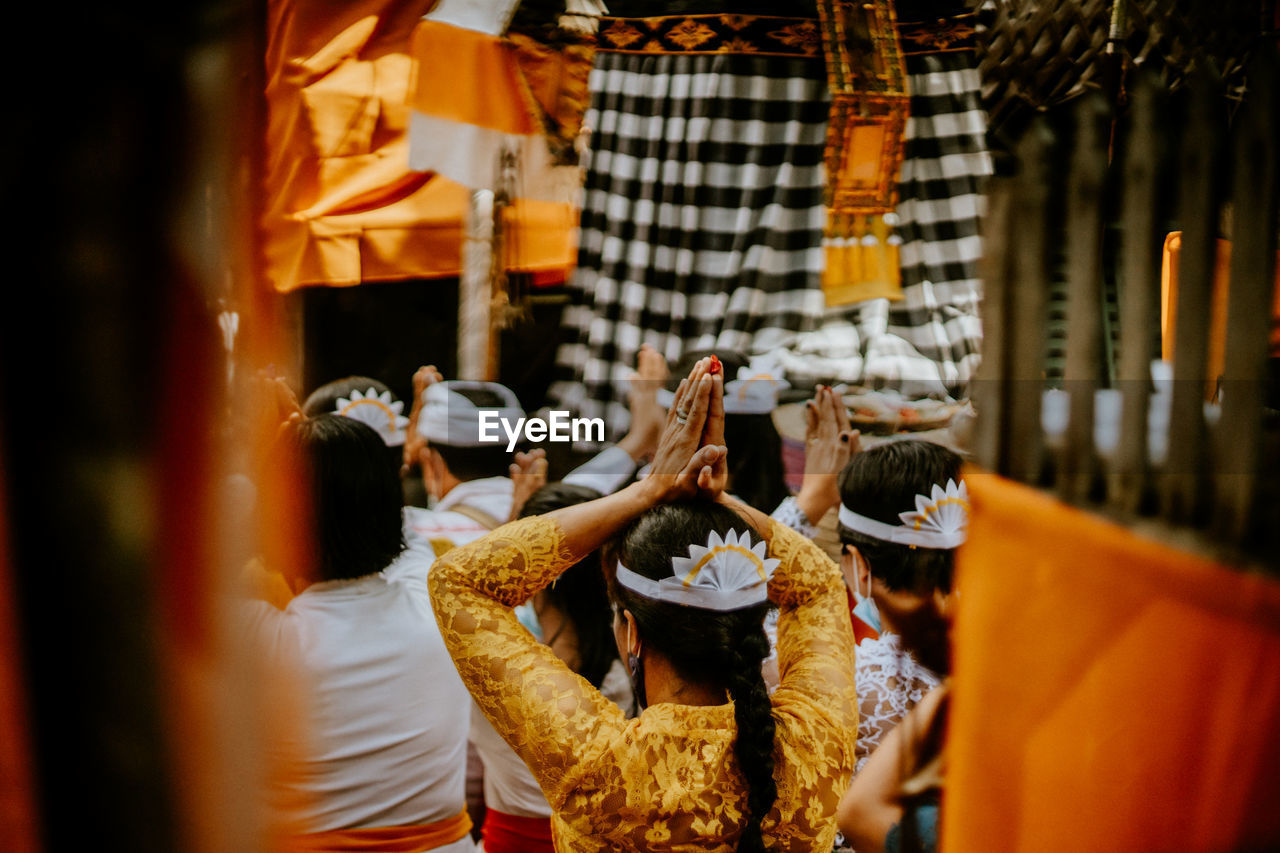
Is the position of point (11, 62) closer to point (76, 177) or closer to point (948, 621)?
point (76, 177)

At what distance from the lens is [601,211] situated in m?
1.37

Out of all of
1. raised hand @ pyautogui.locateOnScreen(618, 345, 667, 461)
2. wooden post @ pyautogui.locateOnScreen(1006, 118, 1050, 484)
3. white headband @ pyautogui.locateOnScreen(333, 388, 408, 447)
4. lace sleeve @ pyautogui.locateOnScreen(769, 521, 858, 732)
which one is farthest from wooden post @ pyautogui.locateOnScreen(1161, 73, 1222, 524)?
white headband @ pyautogui.locateOnScreen(333, 388, 408, 447)

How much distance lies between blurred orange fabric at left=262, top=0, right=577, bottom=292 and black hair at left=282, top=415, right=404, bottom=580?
24 cm

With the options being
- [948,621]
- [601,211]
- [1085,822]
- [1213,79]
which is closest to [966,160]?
[1213,79]

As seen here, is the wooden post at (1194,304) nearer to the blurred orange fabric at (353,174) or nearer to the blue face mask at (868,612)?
the blue face mask at (868,612)

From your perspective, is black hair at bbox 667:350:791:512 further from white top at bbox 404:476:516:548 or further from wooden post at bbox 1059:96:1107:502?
wooden post at bbox 1059:96:1107:502

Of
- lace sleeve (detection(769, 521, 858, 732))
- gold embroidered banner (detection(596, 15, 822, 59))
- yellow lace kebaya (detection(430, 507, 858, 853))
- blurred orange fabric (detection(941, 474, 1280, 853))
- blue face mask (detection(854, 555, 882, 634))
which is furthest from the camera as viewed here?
blue face mask (detection(854, 555, 882, 634))

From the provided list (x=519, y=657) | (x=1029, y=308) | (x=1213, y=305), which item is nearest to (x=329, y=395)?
(x=519, y=657)

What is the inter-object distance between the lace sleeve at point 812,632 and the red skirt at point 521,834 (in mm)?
571

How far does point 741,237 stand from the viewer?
4.48 feet

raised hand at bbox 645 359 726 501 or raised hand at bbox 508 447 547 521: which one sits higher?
raised hand at bbox 645 359 726 501

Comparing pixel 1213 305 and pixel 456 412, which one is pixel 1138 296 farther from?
pixel 456 412

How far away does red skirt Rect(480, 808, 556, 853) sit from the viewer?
4.87ft

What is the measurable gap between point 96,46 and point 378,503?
2.40 ft
